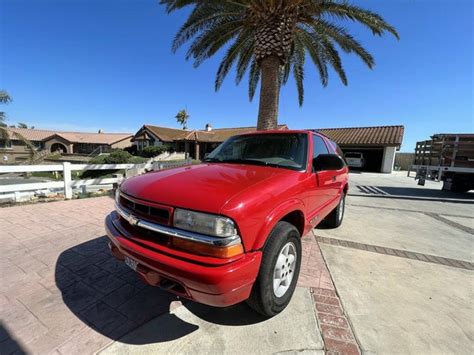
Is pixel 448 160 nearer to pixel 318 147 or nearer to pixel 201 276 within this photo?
pixel 318 147

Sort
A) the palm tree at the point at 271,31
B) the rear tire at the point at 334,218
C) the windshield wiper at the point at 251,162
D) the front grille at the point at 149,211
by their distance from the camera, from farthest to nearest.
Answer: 1. the palm tree at the point at 271,31
2. the rear tire at the point at 334,218
3. the windshield wiper at the point at 251,162
4. the front grille at the point at 149,211

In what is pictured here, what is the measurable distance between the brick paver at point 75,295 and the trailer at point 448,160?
9.79m

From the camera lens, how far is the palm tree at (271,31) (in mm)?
7535

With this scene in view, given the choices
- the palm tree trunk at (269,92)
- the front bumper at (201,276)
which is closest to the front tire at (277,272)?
the front bumper at (201,276)

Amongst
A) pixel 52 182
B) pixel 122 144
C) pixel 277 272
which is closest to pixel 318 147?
pixel 277 272

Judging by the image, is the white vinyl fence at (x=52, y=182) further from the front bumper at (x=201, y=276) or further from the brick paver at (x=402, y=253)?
the front bumper at (x=201, y=276)

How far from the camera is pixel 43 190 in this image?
23.6 feet

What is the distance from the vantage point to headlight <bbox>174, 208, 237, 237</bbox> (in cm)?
178

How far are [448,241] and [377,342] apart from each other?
3.99 m

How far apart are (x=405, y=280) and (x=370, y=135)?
83.2 ft

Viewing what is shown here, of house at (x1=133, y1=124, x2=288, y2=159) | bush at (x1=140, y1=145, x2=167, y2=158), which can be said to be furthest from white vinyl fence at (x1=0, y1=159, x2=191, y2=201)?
bush at (x1=140, y1=145, x2=167, y2=158)

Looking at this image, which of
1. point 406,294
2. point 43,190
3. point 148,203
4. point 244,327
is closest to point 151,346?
point 244,327

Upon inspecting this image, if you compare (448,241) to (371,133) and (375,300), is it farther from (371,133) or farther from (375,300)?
(371,133)

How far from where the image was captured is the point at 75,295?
8.49 feet
